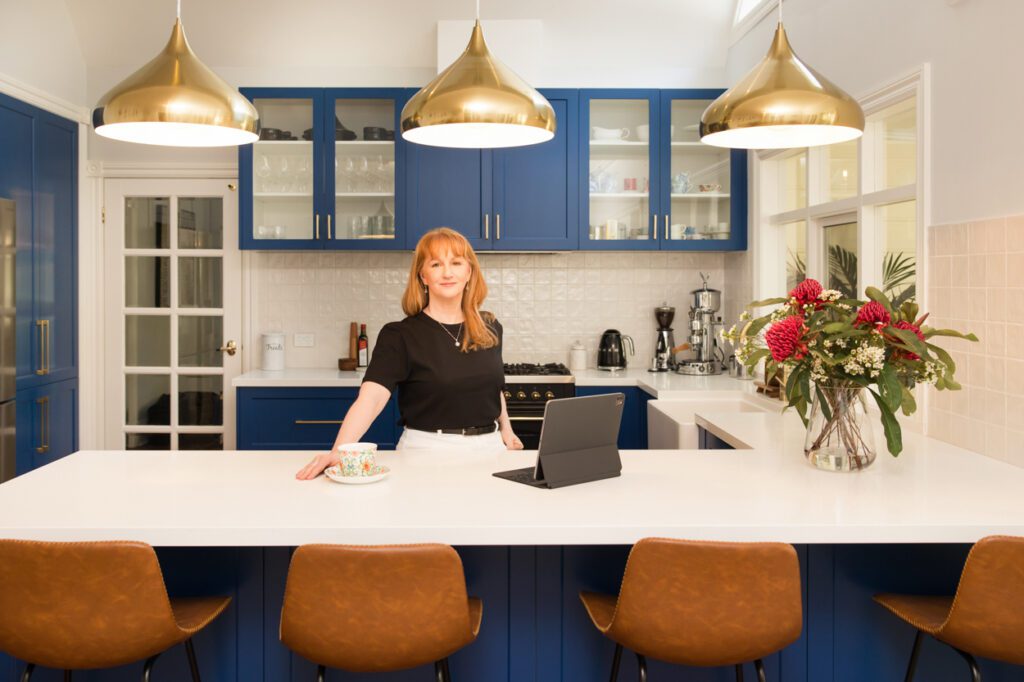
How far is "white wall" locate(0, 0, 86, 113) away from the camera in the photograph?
4.39m

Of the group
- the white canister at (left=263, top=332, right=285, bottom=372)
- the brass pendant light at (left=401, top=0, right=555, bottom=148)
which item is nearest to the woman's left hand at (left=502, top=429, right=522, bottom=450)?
the brass pendant light at (left=401, top=0, right=555, bottom=148)

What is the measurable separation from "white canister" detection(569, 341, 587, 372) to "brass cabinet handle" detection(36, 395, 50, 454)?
9.46 ft

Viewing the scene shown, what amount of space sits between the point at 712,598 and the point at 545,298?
369cm

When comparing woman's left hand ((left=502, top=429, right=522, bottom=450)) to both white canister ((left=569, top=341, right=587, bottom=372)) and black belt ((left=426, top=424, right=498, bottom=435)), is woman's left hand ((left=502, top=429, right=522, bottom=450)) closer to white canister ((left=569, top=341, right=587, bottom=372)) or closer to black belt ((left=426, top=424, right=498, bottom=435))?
black belt ((left=426, top=424, right=498, bottom=435))

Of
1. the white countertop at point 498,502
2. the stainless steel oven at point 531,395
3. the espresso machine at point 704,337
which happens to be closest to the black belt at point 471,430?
the white countertop at point 498,502

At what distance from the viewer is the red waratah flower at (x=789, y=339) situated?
7.93 ft

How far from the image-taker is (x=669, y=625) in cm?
178

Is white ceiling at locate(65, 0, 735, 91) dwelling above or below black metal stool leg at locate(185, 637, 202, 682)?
above

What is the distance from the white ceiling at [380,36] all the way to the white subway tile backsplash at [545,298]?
1.06m

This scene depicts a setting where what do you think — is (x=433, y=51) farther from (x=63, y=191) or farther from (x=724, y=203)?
(x=63, y=191)

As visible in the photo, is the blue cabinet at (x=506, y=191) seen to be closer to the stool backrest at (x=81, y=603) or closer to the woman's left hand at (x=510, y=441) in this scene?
the woman's left hand at (x=510, y=441)

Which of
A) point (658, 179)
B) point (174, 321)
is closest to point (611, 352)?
point (658, 179)

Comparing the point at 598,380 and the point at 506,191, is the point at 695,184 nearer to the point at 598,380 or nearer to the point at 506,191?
the point at 506,191

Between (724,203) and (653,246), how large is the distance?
1.54 feet
